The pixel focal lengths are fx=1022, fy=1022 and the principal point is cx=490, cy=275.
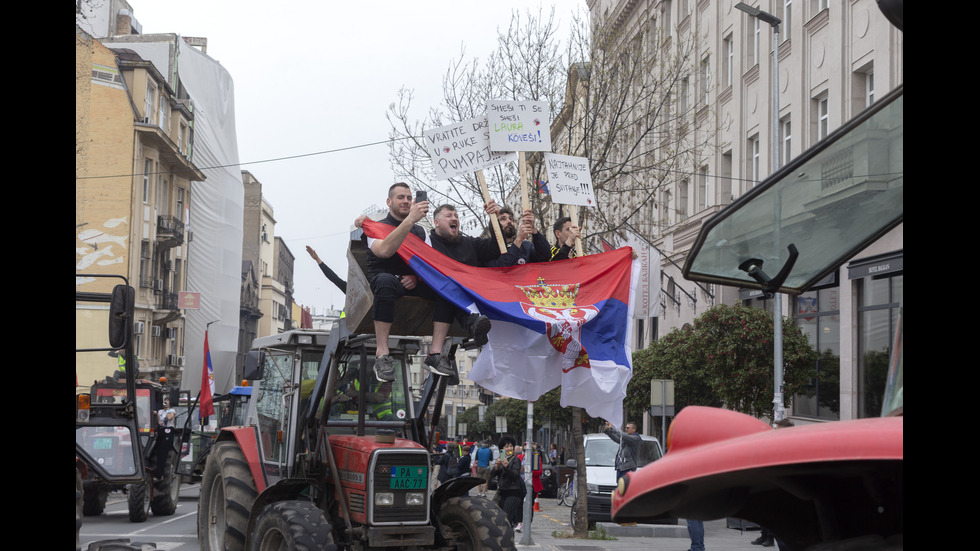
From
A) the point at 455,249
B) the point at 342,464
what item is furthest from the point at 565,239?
the point at 342,464

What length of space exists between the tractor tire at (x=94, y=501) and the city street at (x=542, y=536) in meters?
0.14

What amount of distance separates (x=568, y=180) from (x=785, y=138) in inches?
765

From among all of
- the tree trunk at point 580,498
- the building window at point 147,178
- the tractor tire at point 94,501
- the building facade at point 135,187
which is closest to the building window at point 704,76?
the tree trunk at point 580,498

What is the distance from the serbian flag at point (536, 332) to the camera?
7.95 meters

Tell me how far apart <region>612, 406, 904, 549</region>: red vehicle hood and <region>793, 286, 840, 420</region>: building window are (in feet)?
73.2

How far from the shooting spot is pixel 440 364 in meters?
8.12

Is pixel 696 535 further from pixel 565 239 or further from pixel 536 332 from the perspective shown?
pixel 536 332

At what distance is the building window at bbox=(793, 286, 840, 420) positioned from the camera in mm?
24484

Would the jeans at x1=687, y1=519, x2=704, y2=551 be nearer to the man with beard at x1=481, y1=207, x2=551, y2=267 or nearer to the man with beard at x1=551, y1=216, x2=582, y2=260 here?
the man with beard at x1=551, y1=216, x2=582, y2=260

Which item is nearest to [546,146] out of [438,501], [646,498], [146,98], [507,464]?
[438,501]

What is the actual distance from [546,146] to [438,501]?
133 inches

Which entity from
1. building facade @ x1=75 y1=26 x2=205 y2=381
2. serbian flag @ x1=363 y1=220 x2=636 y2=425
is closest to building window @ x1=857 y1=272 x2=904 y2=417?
serbian flag @ x1=363 y1=220 x2=636 y2=425
